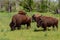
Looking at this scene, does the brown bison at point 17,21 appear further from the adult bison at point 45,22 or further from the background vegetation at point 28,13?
the adult bison at point 45,22

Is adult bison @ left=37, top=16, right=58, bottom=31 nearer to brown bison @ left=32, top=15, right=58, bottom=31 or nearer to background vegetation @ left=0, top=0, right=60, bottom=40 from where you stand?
brown bison @ left=32, top=15, right=58, bottom=31

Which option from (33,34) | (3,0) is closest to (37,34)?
(33,34)

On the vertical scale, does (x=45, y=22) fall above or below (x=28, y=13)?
above

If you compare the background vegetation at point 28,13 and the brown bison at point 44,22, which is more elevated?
the brown bison at point 44,22

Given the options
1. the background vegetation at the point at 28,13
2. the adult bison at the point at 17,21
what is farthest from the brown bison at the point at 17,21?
the background vegetation at the point at 28,13

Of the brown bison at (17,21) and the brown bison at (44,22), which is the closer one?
the brown bison at (44,22)

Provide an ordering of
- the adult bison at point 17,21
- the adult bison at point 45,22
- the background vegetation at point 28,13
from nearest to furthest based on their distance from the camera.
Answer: the background vegetation at point 28,13
the adult bison at point 45,22
the adult bison at point 17,21

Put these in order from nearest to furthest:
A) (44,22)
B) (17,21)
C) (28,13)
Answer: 1. (44,22)
2. (17,21)
3. (28,13)

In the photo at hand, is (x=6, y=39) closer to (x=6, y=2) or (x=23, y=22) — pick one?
(x=23, y=22)

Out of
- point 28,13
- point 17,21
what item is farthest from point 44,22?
point 28,13

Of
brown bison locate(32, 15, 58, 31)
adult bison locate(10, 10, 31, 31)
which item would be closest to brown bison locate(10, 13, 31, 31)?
adult bison locate(10, 10, 31, 31)

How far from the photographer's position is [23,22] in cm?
1734

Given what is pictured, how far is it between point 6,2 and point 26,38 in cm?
4836

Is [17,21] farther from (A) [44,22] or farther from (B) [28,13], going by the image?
(B) [28,13]
